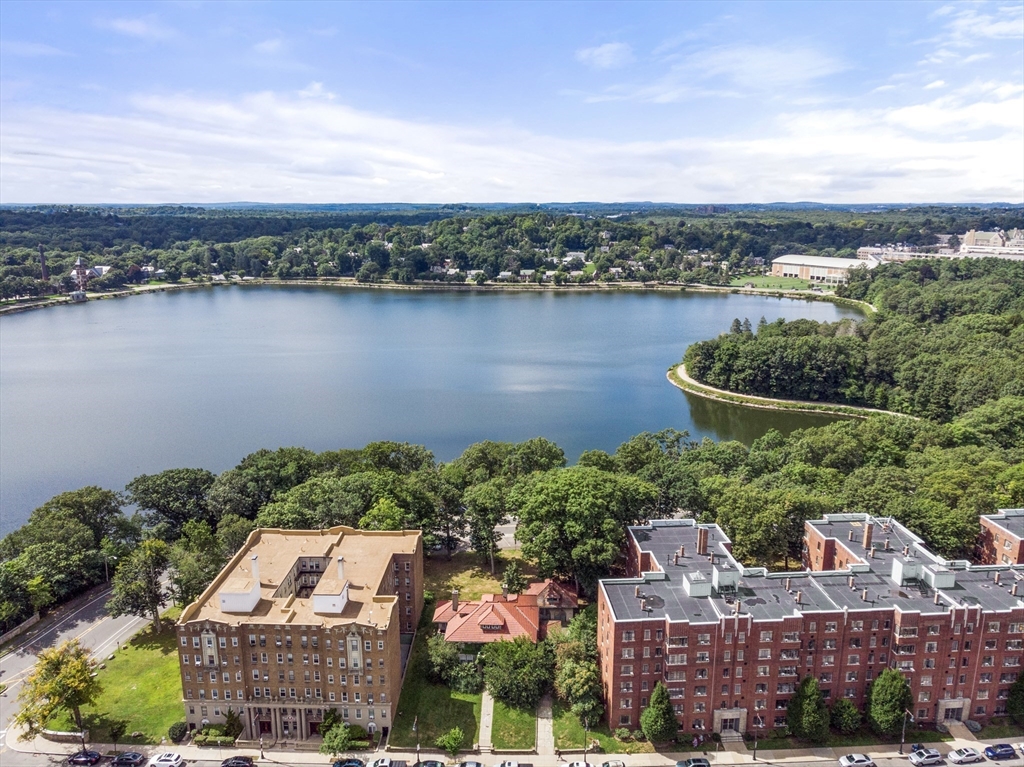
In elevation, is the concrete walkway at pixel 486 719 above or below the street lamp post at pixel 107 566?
below

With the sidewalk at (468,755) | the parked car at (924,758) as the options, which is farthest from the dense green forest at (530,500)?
the parked car at (924,758)

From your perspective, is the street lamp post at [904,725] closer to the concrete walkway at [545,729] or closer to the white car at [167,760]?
the concrete walkway at [545,729]

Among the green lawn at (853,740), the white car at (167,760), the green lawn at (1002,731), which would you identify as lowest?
the green lawn at (853,740)

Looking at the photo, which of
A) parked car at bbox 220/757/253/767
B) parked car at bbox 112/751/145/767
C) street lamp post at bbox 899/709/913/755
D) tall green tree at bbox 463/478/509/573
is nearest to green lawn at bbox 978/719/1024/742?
street lamp post at bbox 899/709/913/755

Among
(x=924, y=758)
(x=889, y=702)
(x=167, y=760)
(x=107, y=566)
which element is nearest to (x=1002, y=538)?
(x=889, y=702)

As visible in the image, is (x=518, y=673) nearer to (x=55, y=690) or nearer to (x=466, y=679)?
(x=466, y=679)

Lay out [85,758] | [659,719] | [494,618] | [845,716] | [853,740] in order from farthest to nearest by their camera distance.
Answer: [494,618], [853,740], [845,716], [659,719], [85,758]
